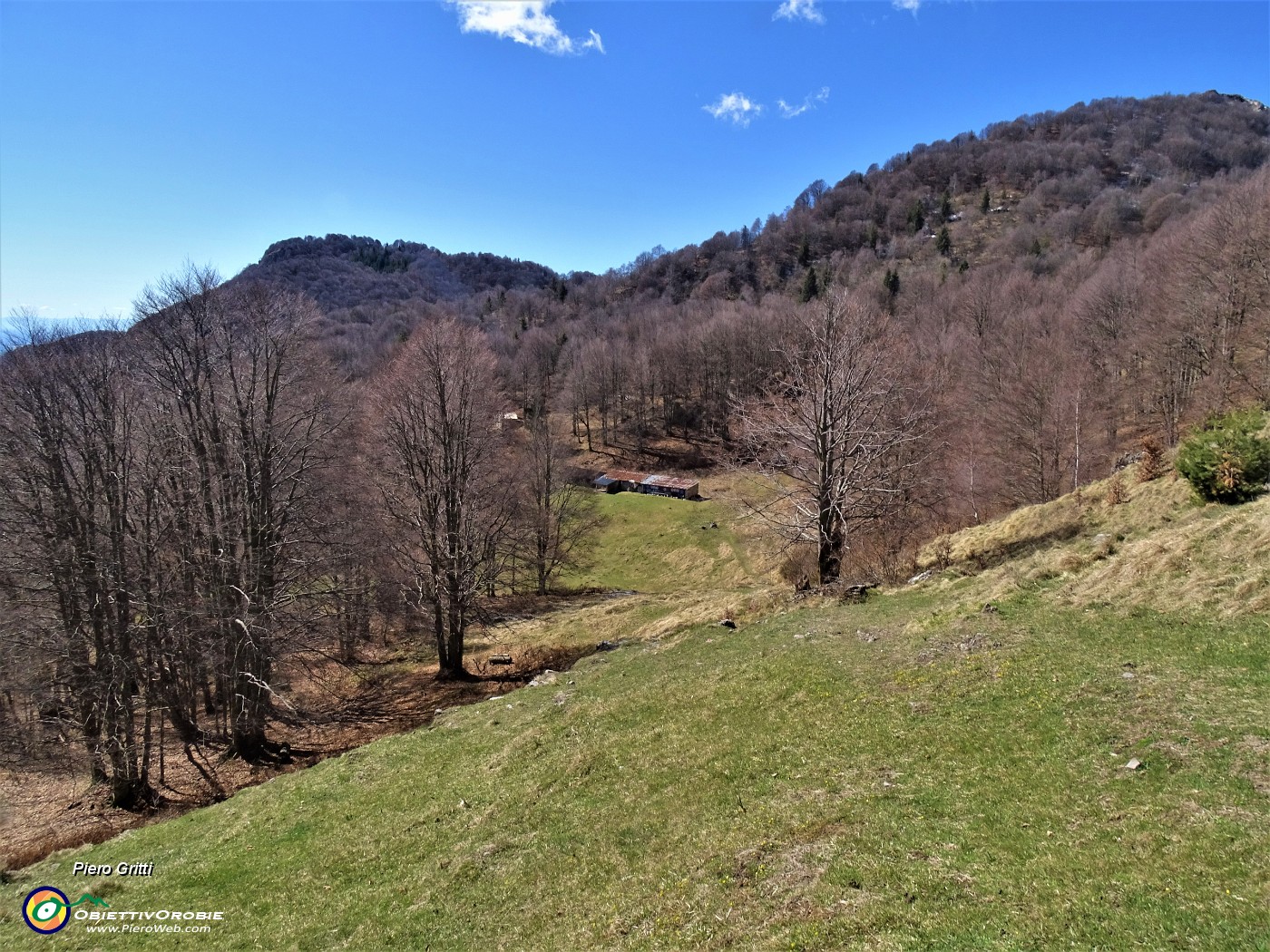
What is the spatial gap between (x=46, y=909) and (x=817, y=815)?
1419 cm

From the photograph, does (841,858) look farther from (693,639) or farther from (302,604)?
(302,604)

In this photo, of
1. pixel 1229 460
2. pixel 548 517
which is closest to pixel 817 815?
pixel 1229 460

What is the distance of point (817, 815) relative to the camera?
858 cm

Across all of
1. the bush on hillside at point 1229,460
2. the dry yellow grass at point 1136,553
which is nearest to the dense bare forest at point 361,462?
the dry yellow grass at point 1136,553

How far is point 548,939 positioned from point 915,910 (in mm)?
4558

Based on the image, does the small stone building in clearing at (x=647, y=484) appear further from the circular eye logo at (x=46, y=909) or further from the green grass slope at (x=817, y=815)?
the circular eye logo at (x=46, y=909)

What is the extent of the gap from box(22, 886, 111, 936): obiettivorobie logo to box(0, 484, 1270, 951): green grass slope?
252mm

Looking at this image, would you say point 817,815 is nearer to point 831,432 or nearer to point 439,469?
point 831,432

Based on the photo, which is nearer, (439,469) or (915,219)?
(439,469)

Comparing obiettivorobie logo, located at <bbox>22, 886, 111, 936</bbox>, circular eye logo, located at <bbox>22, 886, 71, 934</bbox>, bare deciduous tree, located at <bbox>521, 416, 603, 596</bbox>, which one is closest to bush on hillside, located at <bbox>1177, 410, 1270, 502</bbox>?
obiettivorobie logo, located at <bbox>22, 886, 111, 936</bbox>

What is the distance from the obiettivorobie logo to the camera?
35.6 ft

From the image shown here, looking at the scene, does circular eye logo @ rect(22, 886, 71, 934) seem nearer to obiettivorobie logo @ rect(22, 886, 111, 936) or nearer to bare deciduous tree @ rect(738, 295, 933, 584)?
obiettivorobie logo @ rect(22, 886, 111, 936)

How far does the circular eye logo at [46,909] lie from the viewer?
1084 cm

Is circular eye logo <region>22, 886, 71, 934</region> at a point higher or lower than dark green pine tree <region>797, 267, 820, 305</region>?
lower
